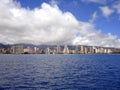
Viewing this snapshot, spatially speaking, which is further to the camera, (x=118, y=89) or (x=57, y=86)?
(x=57, y=86)

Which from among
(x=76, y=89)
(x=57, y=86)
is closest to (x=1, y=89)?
(x=57, y=86)

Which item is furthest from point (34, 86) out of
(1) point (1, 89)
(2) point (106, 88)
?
(2) point (106, 88)

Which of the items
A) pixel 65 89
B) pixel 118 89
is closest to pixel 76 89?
pixel 65 89

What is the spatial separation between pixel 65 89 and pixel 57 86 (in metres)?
4.22

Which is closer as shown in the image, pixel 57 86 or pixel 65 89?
pixel 65 89

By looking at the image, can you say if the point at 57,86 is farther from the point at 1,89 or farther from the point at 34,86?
the point at 1,89

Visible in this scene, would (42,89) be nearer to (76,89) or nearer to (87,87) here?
(76,89)

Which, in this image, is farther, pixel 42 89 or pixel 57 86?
pixel 57 86

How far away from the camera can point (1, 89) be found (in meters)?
52.9

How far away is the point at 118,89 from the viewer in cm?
5397

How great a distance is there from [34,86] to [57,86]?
20.0ft

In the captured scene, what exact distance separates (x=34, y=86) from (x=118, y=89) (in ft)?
71.0

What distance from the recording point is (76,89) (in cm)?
5447

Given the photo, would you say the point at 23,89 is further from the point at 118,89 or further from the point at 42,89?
the point at 118,89
